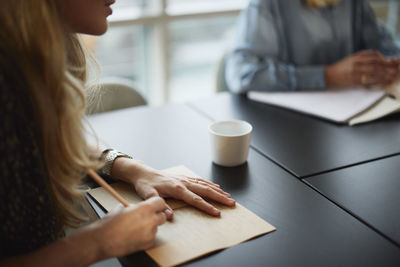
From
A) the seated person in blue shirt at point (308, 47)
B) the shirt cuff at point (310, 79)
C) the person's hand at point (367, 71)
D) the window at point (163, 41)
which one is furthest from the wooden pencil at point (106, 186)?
the window at point (163, 41)

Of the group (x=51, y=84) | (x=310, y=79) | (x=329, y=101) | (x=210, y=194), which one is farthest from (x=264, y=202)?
(x=310, y=79)

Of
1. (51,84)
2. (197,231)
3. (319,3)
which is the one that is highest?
(319,3)

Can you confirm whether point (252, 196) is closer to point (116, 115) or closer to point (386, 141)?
point (386, 141)

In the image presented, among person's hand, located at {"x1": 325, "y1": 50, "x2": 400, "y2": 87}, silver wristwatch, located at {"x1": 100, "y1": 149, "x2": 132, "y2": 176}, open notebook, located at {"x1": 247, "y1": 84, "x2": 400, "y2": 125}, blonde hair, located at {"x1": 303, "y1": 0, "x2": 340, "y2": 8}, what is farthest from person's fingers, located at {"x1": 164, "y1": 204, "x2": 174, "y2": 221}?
blonde hair, located at {"x1": 303, "y1": 0, "x2": 340, "y2": 8}

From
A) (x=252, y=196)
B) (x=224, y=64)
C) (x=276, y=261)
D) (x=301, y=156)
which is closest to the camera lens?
(x=276, y=261)

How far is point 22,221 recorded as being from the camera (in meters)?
0.70

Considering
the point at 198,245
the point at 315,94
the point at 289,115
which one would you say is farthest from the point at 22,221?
the point at 315,94

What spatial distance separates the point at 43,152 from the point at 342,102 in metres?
1.01

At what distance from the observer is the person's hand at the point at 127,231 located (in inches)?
26.9

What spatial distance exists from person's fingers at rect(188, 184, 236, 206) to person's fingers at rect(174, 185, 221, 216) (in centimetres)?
2

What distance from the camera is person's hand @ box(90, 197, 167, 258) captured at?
0.68 m

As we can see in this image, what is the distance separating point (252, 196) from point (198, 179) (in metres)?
0.12

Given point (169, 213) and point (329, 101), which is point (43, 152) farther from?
point (329, 101)

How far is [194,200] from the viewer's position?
2.77 feet
